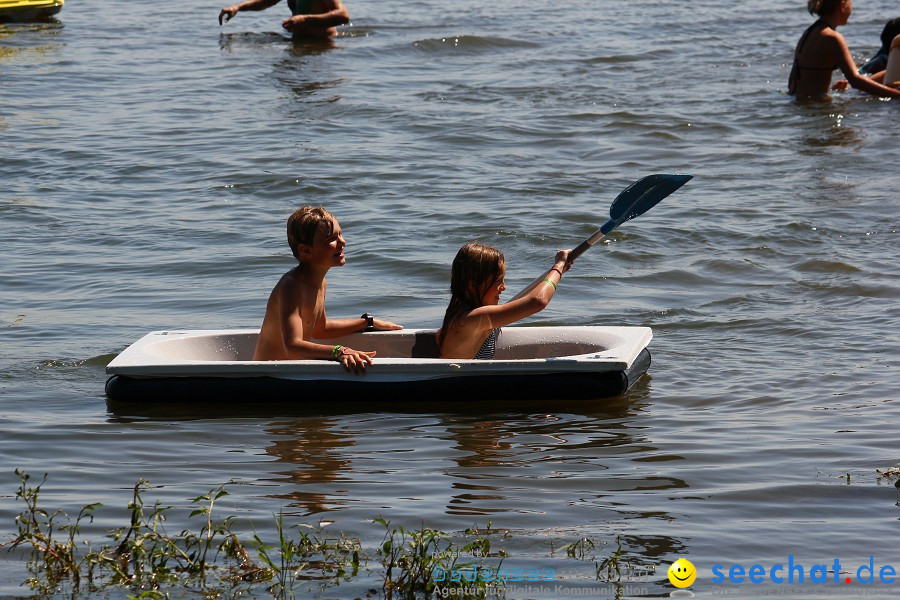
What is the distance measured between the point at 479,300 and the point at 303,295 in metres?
0.82

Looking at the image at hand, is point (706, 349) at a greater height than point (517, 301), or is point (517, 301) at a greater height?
point (517, 301)

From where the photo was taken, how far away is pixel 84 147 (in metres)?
12.3

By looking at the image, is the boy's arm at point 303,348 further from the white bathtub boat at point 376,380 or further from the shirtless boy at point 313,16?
the shirtless boy at point 313,16

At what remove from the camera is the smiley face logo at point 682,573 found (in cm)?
406

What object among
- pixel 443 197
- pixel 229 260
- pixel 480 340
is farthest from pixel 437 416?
pixel 443 197

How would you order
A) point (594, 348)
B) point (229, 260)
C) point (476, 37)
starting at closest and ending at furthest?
point (594, 348), point (229, 260), point (476, 37)

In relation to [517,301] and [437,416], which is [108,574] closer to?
[437,416]

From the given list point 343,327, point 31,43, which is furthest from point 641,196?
point 31,43

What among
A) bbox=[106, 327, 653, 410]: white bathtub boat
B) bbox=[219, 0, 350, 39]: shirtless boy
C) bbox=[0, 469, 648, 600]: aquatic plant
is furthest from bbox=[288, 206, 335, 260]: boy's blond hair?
bbox=[219, 0, 350, 39]: shirtless boy

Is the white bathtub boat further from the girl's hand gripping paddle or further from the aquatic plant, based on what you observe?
the aquatic plant

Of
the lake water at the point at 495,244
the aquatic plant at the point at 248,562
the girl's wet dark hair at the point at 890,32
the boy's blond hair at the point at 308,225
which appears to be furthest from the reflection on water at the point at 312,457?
the girl's wet dark hair at the point at 890,32

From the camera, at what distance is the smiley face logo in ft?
13.3

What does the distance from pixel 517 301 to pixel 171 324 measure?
2.40 meters

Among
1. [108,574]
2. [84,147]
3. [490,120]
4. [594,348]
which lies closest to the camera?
[108,574]
